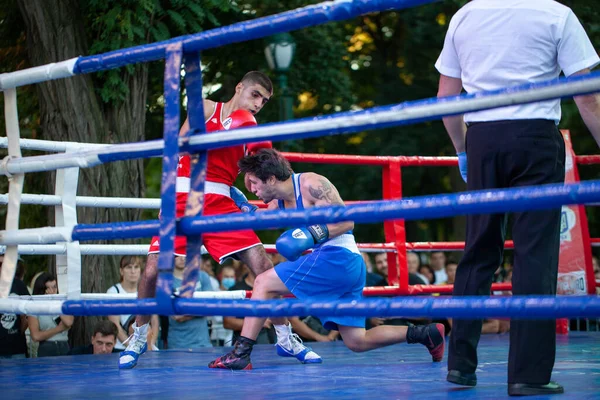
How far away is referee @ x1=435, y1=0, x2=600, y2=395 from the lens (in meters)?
3.03

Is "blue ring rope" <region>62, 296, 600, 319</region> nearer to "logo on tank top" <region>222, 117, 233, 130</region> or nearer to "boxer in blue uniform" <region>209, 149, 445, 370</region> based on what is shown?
"boxer in blue uniform" <region>209, 149, 445, 370</region>

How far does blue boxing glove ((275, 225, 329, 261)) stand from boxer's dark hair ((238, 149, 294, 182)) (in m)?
0.93

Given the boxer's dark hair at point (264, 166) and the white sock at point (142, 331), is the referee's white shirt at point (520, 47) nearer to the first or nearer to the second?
the boxer's dark hair at point (264, 166)

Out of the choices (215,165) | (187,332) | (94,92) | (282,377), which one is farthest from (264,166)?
(94,92)

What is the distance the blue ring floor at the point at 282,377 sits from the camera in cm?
334

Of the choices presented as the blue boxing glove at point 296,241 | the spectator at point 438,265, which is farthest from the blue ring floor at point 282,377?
the spectator at point 438,265

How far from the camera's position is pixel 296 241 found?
3.35 metres

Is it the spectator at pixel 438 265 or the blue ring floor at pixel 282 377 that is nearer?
the blue ring floor at pixel 282 377

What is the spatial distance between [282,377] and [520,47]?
1.94 m

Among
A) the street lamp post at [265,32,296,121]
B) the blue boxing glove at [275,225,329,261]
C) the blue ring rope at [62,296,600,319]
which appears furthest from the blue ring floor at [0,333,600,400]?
the street lamp post at [265,32,296,121]

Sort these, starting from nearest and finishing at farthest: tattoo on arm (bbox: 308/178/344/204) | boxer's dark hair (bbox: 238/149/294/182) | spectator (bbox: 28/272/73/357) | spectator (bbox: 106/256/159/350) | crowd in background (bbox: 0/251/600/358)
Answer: tattoo on arm (bbox: 308/178/344/204), boxer's dark hair (bbox: 238/149/294/182), crowd in background (bbox: 0/251/600/358), spectator (bbox: 28/272/73/357), spectator (bbox: 106/256/159/350)

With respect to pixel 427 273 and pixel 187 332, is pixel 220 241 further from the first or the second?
pixel 427 273

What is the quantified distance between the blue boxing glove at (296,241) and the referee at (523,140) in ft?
2.13

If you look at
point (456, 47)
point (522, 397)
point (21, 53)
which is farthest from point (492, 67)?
point (21, 53)
